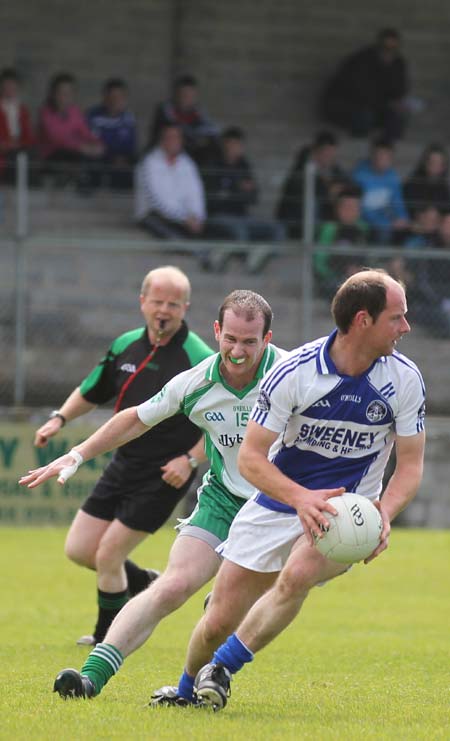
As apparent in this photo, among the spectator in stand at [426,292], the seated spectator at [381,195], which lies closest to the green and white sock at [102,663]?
the spectator in stand at [426,292]

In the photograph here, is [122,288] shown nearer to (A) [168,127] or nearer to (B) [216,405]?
(A) [168,127]

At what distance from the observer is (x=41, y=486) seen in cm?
1603

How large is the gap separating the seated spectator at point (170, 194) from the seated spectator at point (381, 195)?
6.89 feet

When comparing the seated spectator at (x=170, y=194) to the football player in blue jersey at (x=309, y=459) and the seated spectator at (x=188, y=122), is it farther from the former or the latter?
the football player in blue jersey at (x=309, y=459)

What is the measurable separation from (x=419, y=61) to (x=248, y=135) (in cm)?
321

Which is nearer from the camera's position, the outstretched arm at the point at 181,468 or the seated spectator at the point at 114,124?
the outstretched arm at the point at 181,468

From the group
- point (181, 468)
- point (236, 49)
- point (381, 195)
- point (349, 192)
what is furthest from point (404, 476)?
point (236, 49)

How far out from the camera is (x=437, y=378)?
55.7ft

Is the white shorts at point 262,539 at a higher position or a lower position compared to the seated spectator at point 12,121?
lower

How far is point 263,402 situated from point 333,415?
329 mm

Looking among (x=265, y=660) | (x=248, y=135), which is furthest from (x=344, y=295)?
(x=248, y=135)

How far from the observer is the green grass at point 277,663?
5.95m

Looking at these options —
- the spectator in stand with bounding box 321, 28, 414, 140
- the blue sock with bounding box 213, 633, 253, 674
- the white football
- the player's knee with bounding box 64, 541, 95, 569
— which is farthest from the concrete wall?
the white football

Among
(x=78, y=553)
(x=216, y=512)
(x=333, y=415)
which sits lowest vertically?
(x=78, y=553)
